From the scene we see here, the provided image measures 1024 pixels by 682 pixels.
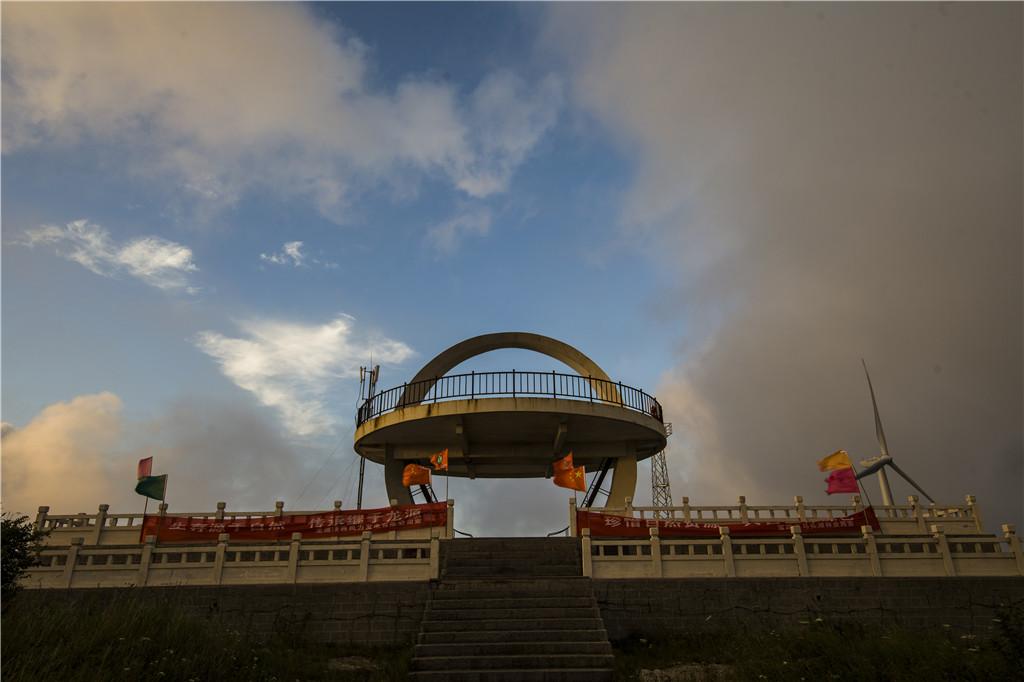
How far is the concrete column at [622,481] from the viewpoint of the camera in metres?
27.6

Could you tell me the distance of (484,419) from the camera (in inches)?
1008

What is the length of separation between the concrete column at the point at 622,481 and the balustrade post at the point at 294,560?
1368 cm

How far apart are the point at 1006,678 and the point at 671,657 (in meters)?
6.33

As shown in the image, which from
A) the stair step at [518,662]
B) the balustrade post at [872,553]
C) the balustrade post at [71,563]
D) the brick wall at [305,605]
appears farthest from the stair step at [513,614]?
the balustrade post at [71,563]

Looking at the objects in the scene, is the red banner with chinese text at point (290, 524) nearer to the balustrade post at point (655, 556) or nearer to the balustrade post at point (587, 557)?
the balustrade post at point (587, 557)

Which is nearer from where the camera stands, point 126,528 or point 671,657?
point 671,657

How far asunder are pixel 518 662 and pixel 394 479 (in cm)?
1521

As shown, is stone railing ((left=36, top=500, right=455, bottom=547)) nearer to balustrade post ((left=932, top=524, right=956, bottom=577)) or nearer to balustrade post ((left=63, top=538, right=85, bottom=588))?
balustrade post ((left=63, top=538, right=85, bottom=588))

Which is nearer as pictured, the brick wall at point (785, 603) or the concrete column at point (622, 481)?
the brick wall at point (785, 603)

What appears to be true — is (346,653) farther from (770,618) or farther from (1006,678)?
(1006,678)

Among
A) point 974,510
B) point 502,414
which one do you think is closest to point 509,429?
point 502,414

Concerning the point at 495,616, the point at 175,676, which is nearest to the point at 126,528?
the point at 175,676

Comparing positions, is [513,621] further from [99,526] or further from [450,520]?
[99,526]

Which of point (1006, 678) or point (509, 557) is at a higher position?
point (509, 557)
